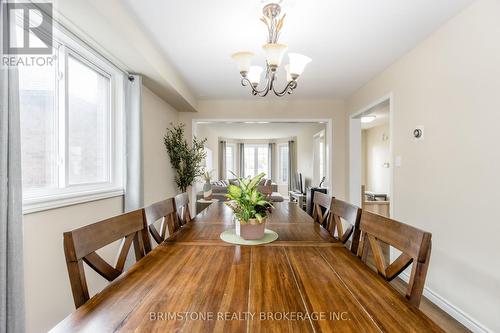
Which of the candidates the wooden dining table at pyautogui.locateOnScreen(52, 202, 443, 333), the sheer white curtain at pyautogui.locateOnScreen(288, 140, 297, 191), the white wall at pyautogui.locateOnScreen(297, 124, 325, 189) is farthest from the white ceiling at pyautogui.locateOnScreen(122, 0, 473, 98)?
the sheer white curtain at pyautogui.locateOnScreen(288, 140, 297, 191)

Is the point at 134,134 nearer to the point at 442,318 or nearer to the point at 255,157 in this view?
the point at 442,318

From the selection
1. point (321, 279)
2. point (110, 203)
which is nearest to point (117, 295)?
point (321, 279)

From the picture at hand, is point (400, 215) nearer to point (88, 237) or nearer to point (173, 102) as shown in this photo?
point (88, 237)

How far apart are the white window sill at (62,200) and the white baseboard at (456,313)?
305 centimetres

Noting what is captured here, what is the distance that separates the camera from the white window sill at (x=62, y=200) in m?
1.46

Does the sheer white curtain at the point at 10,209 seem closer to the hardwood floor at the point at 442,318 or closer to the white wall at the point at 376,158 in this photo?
the hardwood floor at the point at 442,318

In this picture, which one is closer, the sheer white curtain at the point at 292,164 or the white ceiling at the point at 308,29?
the white ceiling at the point at 308,29

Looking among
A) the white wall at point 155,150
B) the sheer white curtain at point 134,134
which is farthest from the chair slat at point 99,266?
the white wall at point 155,150

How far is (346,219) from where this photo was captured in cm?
154

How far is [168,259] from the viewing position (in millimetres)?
1121

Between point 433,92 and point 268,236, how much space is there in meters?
2.02

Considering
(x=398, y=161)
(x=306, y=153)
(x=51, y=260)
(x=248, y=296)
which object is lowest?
(x=51, y=260)

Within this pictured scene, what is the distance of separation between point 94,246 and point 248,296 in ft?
2.08

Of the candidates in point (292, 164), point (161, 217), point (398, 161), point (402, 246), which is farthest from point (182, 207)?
point (292, 164)
